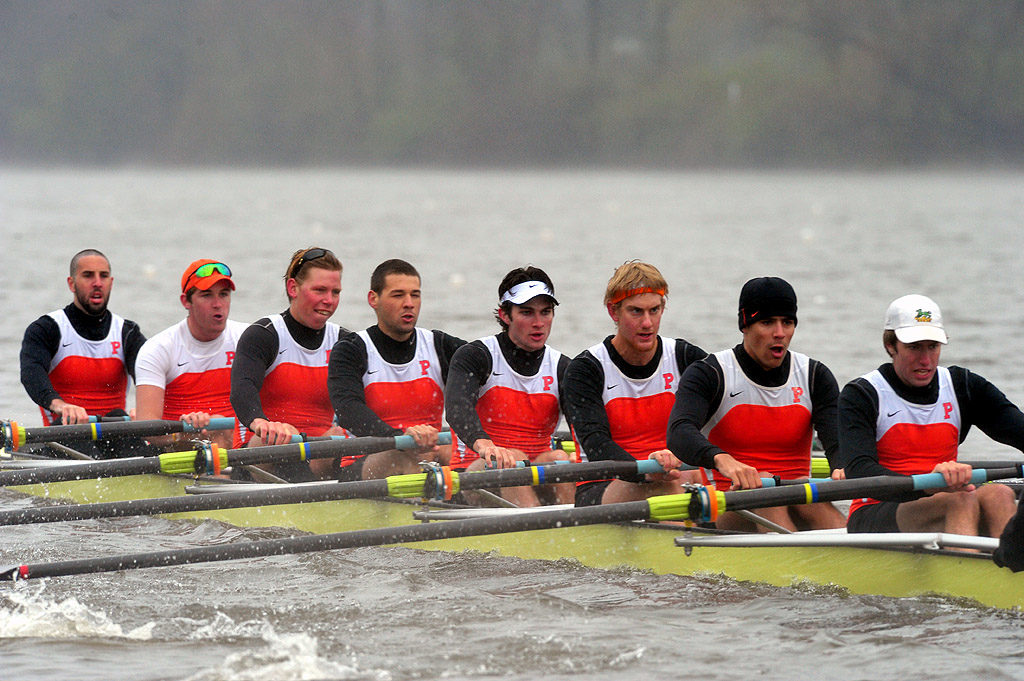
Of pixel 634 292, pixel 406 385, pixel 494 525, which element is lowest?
pixel 494 525

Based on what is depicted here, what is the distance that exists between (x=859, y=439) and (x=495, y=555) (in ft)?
5.90

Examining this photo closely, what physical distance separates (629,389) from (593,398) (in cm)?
18

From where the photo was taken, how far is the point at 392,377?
21.4ft

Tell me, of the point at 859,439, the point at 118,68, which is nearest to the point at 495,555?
the point at 859,439

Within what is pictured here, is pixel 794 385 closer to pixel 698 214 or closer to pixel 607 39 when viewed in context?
pixel 698 214

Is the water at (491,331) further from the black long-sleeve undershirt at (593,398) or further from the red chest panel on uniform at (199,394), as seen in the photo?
the red chest panel on uniform at (199,394)

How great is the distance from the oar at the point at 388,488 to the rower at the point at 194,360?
5.82ft

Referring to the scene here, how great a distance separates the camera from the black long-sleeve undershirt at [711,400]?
16.4ft

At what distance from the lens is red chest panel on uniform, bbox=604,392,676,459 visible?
568 cm

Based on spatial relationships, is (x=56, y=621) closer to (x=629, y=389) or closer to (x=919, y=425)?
(x=629, y=389)

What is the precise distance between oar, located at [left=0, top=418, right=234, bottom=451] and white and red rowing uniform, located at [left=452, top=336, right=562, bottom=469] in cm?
149

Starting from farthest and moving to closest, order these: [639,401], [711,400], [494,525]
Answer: [639,401], [711,400], [494,525]

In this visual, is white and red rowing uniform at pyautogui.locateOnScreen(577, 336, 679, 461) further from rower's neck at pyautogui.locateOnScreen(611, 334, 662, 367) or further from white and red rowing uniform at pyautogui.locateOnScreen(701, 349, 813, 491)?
white and red rowing uniform at pyautogui.locateOnScreen(701, 349, 813, 491)

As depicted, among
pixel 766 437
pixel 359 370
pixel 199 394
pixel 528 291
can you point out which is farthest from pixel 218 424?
pixel 766 437
